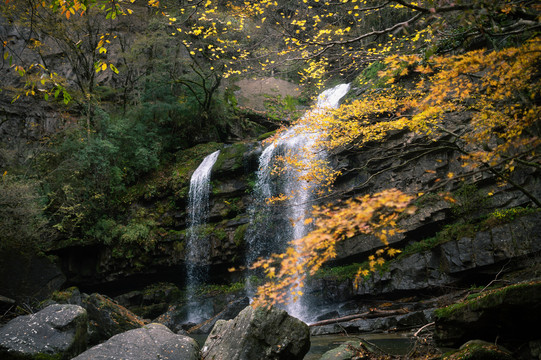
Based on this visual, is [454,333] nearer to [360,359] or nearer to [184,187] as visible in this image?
[360,359]

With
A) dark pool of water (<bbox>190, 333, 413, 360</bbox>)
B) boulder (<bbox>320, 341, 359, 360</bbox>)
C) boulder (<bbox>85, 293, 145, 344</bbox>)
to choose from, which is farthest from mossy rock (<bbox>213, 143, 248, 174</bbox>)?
boulder (<bbox>320, 341, 359, 360</bbox>)

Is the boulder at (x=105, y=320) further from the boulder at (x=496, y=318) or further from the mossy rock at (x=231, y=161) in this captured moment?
the mossy rock at (x=231, y=161)

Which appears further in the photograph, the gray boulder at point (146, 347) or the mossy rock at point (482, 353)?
the gray boulder at point (146, 347)

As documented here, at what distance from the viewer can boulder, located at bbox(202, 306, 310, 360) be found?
16.4ft

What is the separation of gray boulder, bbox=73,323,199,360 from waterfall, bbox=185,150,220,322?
8.28m

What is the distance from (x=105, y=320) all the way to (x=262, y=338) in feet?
14.5

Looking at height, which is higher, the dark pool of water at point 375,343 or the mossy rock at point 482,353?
the mossy rock at point 482,353

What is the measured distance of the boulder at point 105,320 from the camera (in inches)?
288

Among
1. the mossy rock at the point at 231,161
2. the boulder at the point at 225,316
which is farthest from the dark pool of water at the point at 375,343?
the mossy rock at the point at 231,161

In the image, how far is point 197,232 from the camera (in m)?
14.4

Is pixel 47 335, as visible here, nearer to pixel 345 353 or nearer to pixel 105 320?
pixel 105 320

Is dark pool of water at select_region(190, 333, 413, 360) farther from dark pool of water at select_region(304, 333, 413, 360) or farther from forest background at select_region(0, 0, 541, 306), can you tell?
forest background at select_region(0, 0, 541, 306)

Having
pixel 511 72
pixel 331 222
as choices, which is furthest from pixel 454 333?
pixel 511 72

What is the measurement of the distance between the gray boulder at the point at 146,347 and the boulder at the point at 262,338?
0.52 m
